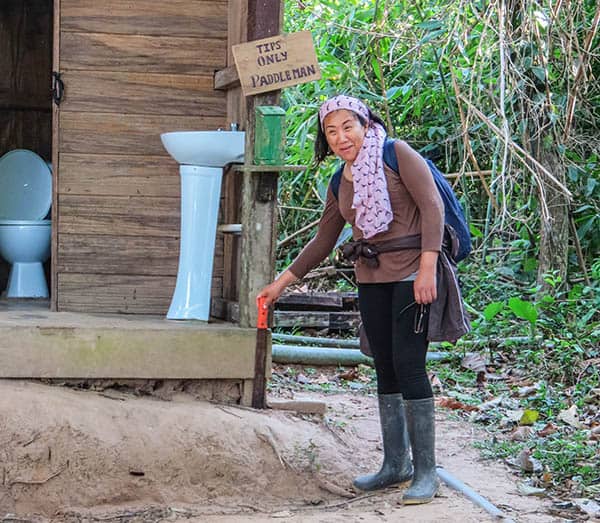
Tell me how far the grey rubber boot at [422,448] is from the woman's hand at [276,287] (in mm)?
795

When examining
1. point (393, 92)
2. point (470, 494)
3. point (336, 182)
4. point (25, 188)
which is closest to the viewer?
point (470, 494)

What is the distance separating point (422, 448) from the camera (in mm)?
3770

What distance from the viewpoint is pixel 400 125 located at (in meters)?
9.11

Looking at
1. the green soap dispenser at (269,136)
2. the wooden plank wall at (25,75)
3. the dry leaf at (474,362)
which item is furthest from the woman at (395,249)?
the wooden plank wall at (25,75)

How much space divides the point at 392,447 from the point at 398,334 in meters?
0.59

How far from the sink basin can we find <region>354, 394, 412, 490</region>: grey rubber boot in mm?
1595

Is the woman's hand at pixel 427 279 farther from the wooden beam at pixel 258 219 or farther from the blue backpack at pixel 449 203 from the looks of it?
the wooden beam at pixel 258 219

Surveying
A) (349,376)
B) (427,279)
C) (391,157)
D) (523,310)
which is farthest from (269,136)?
(523,310)

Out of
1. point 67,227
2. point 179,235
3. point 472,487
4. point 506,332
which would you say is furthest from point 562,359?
point 67,227

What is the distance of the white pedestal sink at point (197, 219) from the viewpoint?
480 cm

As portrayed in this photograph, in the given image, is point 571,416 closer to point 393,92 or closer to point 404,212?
point 404,212

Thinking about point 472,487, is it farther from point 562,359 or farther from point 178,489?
point 562,359

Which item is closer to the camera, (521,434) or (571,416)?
(521,434)

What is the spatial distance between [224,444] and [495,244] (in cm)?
519
